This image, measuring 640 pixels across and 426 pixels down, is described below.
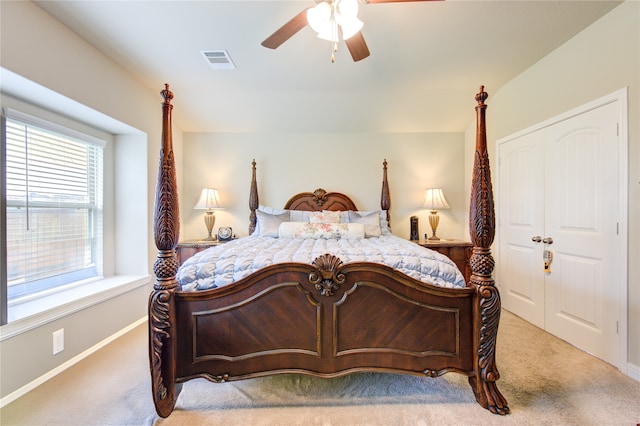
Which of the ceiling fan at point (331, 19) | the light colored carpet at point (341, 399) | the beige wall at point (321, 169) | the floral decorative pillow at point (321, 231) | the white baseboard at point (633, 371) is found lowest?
the light colored carpet at point (341, 399)

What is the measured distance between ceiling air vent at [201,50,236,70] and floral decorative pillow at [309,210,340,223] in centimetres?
186

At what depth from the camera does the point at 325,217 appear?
3334 millimetres

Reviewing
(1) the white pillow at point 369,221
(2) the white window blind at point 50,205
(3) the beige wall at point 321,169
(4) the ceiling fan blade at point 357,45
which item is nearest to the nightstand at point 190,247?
(3) the beige wall at point 321,169

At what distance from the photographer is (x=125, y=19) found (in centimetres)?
194

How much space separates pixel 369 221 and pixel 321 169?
3.56 feet

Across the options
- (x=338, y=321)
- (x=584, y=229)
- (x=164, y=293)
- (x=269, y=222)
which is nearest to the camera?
(x=164, y=293)

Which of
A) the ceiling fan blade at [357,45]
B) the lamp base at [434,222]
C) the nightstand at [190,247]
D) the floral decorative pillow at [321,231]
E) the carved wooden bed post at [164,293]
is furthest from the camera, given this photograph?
the lamp base at [434,222]

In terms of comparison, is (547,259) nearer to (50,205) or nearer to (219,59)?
(219,59)

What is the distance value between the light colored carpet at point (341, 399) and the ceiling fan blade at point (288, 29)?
2.32m

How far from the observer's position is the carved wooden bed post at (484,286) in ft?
4.83

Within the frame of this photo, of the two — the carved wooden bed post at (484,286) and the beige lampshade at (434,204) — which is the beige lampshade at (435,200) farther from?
the carved wooden bed post at (484,286)

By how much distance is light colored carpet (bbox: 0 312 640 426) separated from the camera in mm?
1469

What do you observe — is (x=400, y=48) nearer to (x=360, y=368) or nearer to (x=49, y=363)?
(x=360, y=368)

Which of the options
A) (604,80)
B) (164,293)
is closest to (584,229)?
(604,80)
